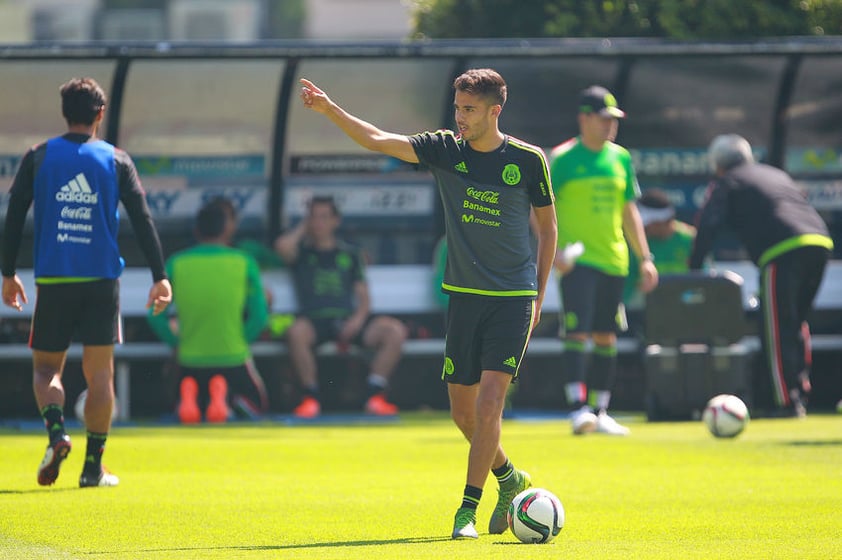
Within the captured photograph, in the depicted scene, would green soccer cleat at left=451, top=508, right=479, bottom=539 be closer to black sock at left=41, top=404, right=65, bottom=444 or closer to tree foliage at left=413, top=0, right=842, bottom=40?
black sock at left=41, top=404, right=65, bottom=444

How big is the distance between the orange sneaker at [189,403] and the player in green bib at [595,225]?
3.48m

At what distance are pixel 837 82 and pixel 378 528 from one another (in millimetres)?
9951

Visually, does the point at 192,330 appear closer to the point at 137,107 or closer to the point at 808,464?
the point at 137,107

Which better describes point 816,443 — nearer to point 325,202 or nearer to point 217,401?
point 217,401

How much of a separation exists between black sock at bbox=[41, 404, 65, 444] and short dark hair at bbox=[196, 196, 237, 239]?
603 cm

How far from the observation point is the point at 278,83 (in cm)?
1603

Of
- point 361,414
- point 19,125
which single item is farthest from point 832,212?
point 19,125

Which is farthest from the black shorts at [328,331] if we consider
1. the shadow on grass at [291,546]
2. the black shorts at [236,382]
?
the shadow on grass at [291,546]

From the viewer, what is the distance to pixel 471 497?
7.61m

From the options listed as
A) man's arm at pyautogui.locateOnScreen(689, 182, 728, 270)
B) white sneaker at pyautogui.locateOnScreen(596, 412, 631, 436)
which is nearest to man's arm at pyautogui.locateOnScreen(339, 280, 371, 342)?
man's arm at pyautogui.locateOnScreen(689, 182, 728, 270)

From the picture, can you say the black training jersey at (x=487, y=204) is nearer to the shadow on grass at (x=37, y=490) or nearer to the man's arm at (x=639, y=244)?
the shadow on grass at (x=37, y=490)

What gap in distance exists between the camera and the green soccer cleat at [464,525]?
7.52 m

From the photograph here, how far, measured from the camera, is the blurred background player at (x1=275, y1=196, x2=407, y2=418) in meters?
15.7

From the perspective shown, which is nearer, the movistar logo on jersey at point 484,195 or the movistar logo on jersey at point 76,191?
the movistar logo on jersey at point 484,195
